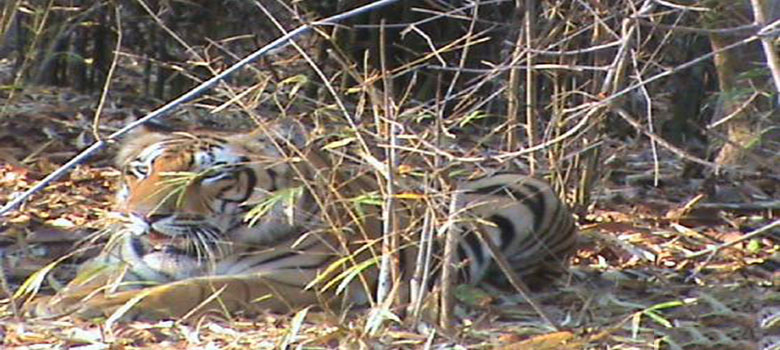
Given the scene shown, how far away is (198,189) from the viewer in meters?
4.76

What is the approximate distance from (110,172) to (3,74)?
5.31 feet

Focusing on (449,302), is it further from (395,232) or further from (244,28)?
(244,28)

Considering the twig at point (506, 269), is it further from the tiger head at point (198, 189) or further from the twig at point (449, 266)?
the tiger head at point (198, 189)

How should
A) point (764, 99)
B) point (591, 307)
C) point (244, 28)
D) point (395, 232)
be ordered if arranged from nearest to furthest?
1. point (395, 232)
2. point (591, 307)
3. point (764, 99)
4. point (244, 28)

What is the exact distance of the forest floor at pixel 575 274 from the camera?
4160 millimetres

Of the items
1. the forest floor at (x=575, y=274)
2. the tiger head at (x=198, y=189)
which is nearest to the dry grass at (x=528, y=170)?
the forest floor at (x=575, y=274)

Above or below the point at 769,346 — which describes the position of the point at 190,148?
above

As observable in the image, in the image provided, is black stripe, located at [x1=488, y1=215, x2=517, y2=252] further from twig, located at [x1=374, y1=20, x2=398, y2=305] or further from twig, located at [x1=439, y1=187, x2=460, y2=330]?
twig, located at [x1=439, y1=187, x2=460, y2=330]

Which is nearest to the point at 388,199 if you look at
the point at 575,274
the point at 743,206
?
the point at 575,274

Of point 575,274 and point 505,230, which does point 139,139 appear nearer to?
point 505,230

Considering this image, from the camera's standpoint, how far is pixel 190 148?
4828 mm

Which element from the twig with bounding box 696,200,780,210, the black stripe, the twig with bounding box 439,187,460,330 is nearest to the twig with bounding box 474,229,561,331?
the twig with bounding box 439,187,460,330

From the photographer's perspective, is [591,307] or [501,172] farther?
[501,172]

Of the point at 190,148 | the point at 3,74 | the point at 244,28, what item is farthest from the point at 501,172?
the point at 3,74
